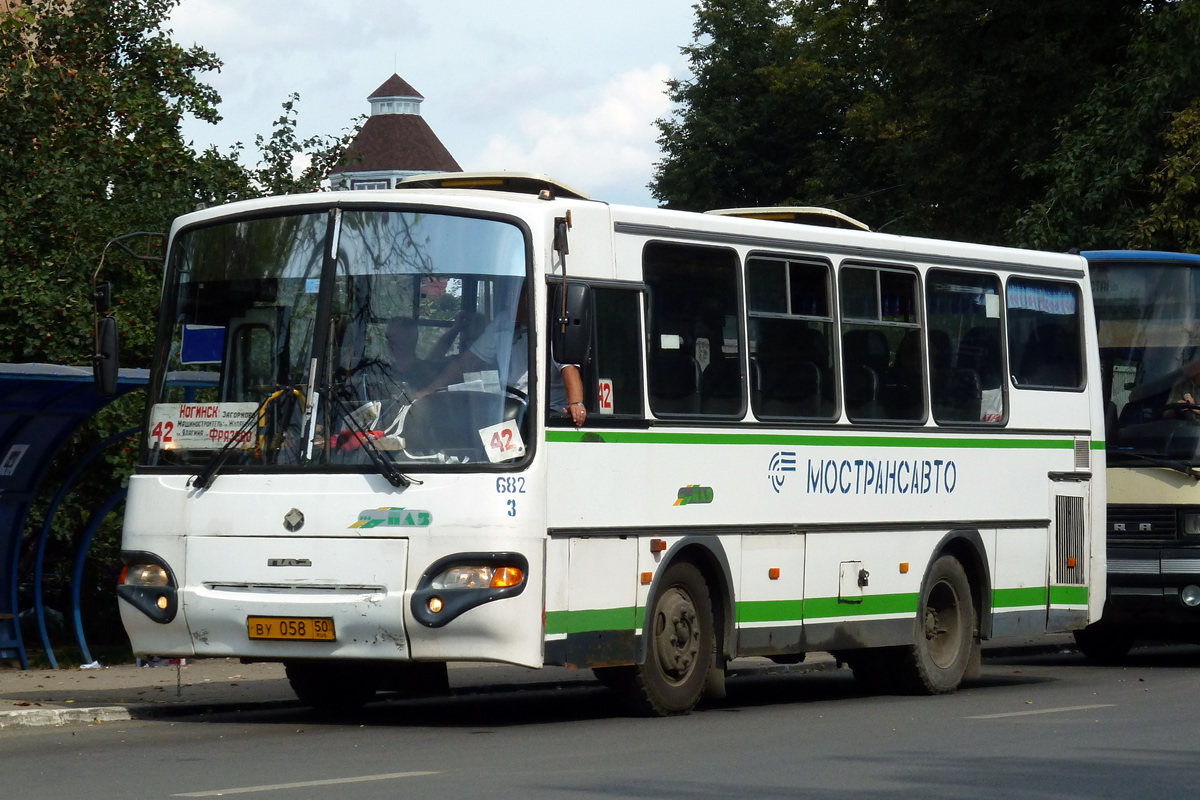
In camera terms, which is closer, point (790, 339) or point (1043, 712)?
point (1043, 712)

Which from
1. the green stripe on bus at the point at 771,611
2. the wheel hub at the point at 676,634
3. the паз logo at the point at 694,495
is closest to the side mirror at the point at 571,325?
the паз logo at the point at 694,495

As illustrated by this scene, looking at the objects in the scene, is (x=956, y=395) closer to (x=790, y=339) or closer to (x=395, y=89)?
(x=790, y=339)

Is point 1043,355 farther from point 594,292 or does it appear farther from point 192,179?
point 192,179

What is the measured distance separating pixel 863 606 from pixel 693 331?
2.56 meters

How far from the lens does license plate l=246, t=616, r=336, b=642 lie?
11156 mm

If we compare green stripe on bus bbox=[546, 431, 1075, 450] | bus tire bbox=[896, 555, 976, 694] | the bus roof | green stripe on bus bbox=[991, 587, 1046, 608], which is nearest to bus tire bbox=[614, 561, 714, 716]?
green stripe on bus bbox=[546, 431, 1075, 450]

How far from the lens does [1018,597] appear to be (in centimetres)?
1547

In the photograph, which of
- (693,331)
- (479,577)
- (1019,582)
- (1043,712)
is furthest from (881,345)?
(479,577)

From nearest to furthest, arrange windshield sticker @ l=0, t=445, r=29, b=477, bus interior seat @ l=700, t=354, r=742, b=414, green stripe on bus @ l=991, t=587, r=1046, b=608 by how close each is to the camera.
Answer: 1. bus interior seat @ l=700, t=354, r=742, b=414
2. green stripe on bus @ l=991, t=587, r=1046, b=608
3. windshield sticker @ l=0, t=445, r=29, b=477

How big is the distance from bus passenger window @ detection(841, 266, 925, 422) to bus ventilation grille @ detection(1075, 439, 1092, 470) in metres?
2.15

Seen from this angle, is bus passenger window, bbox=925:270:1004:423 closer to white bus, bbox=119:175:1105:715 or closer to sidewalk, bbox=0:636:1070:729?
white bus, bbox=119:175:1105:715

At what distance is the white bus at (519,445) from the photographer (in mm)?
11148

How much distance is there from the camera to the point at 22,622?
24391 millimetres

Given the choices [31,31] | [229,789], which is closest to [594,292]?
[229,789]
